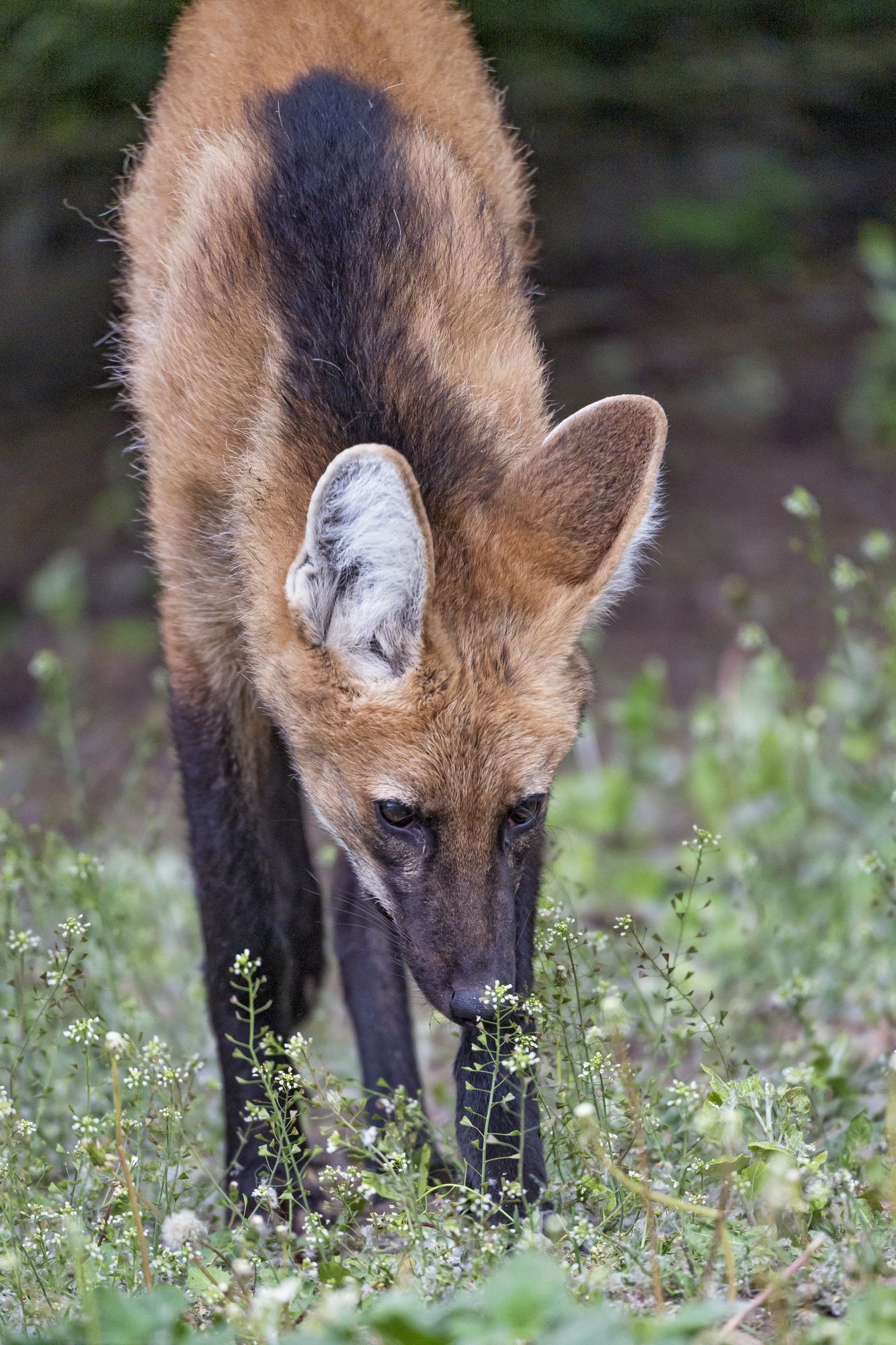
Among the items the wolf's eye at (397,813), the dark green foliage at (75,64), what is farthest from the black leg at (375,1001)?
the dark green foliage at (75,64)

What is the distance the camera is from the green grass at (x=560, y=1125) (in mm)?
2031

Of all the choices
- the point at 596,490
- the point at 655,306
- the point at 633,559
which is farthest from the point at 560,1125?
the point at 655,306

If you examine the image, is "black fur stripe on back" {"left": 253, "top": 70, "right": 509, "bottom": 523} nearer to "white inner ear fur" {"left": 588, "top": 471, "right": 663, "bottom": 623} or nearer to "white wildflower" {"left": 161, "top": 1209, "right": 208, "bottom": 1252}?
"white inner ear fur" {"left": 588, "top": 471, "right": 663, "bottom": 623}

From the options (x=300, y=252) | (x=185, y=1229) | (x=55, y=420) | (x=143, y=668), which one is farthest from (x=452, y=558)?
(x=55, y=420)

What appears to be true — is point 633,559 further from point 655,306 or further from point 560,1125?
point 655,306

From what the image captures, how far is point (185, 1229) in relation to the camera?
234 centimetres

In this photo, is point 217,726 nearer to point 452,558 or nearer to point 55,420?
point 452,558

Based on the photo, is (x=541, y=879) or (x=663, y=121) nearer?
(x=541, y=879)

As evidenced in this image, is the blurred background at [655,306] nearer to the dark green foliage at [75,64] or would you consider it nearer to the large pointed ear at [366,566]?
the dark green foliage at [75,64]

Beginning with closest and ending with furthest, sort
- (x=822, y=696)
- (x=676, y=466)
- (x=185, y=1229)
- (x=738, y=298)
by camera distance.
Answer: (x=185, y=1229) < (x=822, y=696) < (x=676, y=466) < (x=738, y=298)

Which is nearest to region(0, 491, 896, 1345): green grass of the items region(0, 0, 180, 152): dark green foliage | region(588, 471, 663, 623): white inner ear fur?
region(588, 471, 663, 623): white inner ear fur

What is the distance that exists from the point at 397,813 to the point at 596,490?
75 cm

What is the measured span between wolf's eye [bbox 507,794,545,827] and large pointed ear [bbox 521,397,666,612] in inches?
15.5

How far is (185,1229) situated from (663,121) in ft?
23.1
